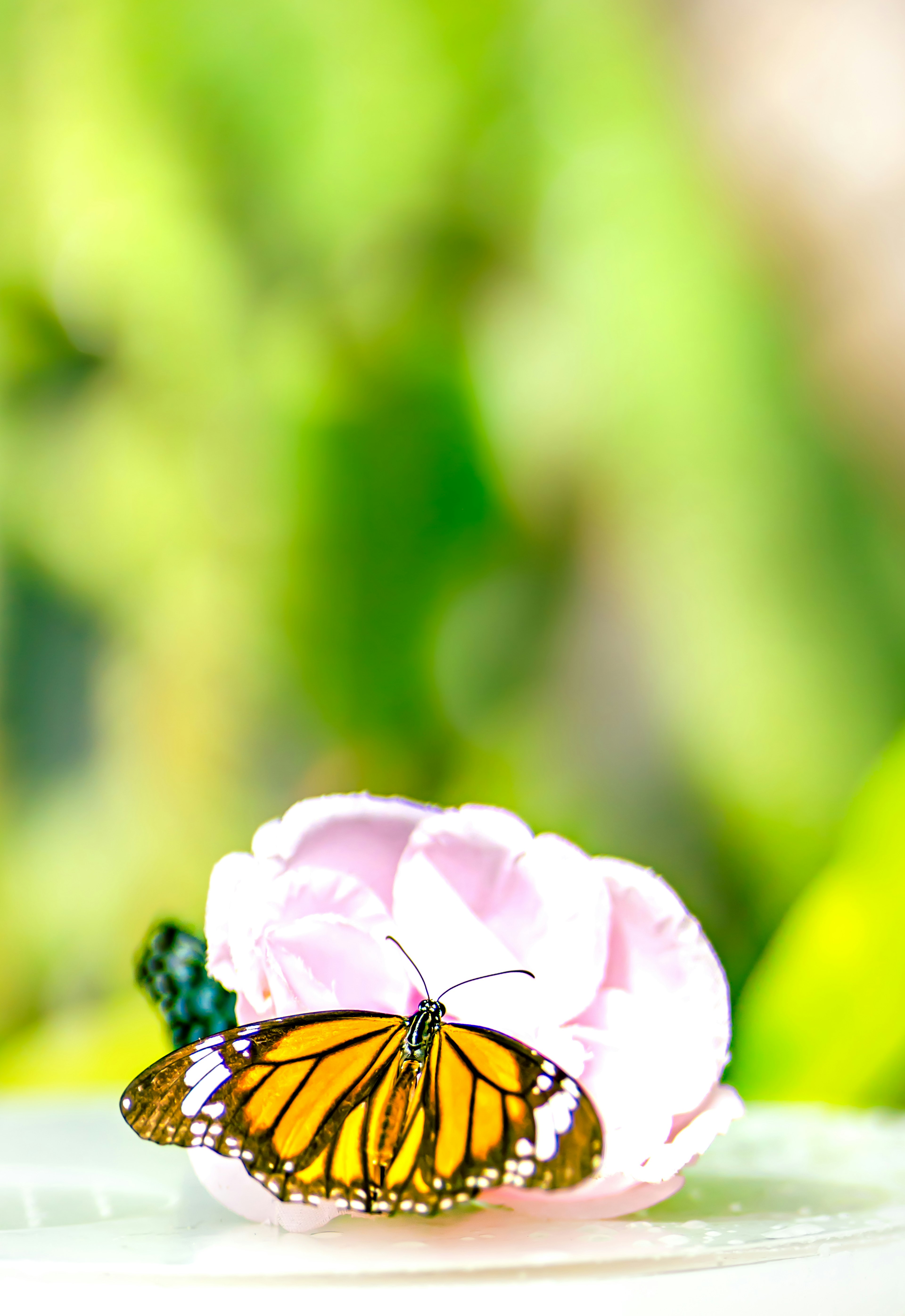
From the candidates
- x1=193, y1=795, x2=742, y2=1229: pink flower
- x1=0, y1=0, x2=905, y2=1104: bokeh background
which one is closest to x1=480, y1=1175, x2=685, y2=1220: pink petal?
x1=193, y1=795, x2=742, y2=1229: pink flower

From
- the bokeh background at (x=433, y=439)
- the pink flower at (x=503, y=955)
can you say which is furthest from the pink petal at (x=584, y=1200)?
the bokeh background at (x=433, y=439)

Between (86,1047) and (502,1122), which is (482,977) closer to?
(502,1122)

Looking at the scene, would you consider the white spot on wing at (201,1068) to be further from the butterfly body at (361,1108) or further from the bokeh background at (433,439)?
the bokeh background at (433,439)

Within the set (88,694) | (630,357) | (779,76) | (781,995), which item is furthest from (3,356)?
(781,995)

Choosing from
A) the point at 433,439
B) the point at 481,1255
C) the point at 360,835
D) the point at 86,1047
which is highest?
the point at 433,439

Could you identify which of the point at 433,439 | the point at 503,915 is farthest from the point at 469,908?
the point at 433,439

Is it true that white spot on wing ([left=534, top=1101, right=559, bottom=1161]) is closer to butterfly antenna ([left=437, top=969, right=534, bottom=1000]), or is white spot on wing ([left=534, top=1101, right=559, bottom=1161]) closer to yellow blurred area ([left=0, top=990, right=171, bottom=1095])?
butterfly antenna ([left=437, top=969, right=534, bottom=1000])

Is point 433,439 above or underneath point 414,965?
above
